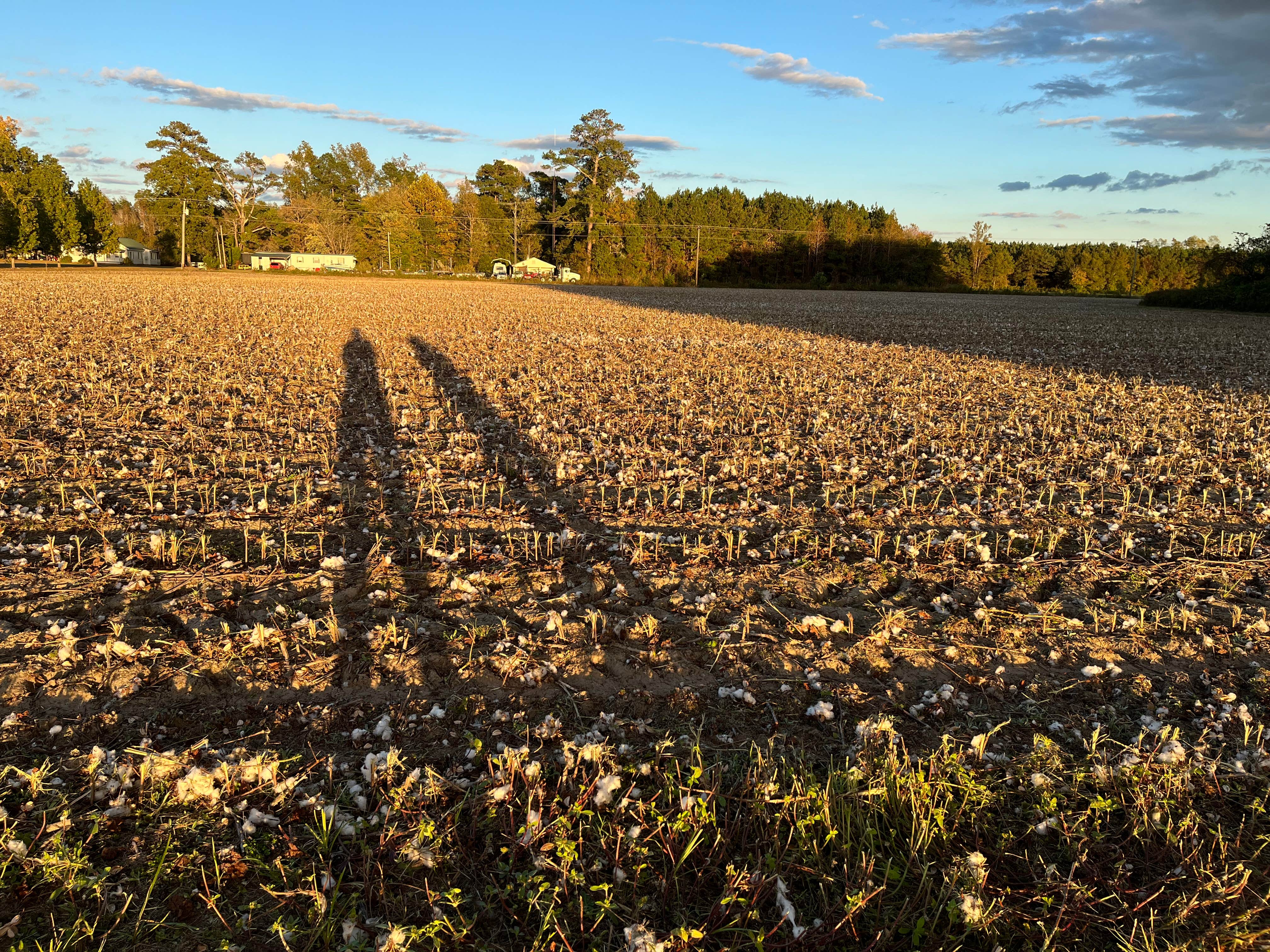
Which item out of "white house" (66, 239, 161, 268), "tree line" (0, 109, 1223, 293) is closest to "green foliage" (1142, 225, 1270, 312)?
"tree line" (0, 109, 1223, 293)

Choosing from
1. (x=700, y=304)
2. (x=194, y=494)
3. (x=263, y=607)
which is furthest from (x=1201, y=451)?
(x=700, y=304)

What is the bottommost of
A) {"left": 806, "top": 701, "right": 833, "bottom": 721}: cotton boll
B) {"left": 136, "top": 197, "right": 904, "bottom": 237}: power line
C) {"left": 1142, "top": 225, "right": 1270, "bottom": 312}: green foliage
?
{"left": 806, "top": 701, "right": 833, "bottom": 721}: cotton boll

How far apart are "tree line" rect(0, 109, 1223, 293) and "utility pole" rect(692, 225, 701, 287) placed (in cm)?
31

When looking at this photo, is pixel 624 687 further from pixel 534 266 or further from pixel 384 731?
pixel 534 266

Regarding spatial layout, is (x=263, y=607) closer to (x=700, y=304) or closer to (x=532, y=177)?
(x=700, y=304)

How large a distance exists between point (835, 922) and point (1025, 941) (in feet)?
2.32

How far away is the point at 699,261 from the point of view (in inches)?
4136

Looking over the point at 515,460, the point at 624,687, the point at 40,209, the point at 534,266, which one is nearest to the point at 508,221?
the point at 534,266

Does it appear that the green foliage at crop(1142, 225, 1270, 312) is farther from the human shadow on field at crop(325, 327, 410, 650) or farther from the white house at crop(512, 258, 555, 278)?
the white house at crop(512, 258, 555, 278)

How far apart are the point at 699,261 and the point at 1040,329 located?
251 feet

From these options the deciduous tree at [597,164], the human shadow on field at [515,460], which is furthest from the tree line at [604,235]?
the human shadow on field at [515,460]

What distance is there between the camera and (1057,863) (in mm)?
3207

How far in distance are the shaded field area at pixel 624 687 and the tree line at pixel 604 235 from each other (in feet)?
306

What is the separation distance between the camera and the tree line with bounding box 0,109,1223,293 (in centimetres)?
10081
